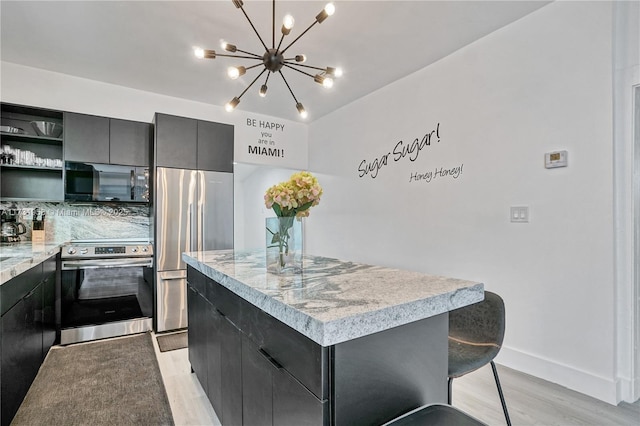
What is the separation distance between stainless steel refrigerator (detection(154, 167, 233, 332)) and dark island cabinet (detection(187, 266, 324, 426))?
4.86 ft

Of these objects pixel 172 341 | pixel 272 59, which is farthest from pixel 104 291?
pixel 272 59

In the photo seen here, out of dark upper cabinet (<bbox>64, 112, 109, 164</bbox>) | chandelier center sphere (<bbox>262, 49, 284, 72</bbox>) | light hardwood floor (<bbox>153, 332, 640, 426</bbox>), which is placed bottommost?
light hardwood floor (<bbox>153, 332, 640, 426</bbox>)

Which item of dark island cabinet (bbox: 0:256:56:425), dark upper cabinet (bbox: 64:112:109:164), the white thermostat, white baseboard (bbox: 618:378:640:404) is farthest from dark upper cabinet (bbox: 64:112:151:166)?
white baseboard (bbox: 618:378:640:404)

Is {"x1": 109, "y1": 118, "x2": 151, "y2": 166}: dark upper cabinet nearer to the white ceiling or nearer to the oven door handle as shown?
the white ceiling

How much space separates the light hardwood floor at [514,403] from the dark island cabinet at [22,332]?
0.84m

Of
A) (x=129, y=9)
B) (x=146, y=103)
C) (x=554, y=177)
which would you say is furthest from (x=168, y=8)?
(x=554, y=177)

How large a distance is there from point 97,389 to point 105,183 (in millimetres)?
2111

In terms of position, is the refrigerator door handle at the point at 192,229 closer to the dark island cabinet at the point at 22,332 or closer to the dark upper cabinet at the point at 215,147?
the dark upper cabinet at the point at 215,147

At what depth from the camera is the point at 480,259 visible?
2.74 meters

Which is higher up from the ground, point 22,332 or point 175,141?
point 175,141

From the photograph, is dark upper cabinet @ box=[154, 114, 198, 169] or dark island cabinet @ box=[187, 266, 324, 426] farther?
A: dark upper cabinet @ box=[154, 114, 198, 169]

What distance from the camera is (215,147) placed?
3824 millimetres

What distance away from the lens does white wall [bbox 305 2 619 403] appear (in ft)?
6.84

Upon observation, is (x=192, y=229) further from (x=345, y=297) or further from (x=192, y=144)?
(x=345, y=297)
